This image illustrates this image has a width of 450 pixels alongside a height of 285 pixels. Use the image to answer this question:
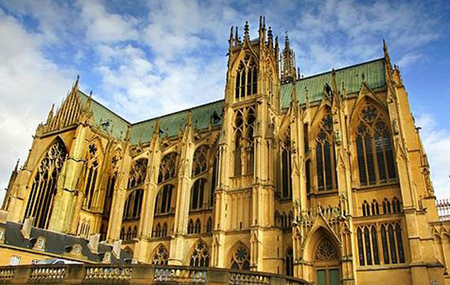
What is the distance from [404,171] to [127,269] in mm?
23050

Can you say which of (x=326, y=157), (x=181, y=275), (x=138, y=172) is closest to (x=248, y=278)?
(x=181, y=275)

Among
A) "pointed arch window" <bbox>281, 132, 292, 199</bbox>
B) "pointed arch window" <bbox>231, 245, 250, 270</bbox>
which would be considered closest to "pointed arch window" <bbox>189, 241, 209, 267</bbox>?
"pointed arch window" <bbox>231, 245, 250, 270</bbox>

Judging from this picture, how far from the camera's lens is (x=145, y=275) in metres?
16.8

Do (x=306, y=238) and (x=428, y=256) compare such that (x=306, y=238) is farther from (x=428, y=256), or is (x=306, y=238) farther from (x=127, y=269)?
(x=127, y=269)

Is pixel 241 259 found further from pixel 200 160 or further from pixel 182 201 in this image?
pixel 200 160

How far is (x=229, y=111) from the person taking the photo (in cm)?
4253

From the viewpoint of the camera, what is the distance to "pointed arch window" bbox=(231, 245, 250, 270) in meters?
34.8

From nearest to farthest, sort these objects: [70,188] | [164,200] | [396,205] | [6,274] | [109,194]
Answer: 1. [6,274]
2. [396,205]
3. [70,188]
4. [164,200]
5. [109,194]

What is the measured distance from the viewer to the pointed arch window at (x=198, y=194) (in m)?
43.3

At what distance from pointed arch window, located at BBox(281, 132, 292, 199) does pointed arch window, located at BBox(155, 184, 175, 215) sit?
1286 cm

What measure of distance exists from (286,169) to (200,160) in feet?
36.2

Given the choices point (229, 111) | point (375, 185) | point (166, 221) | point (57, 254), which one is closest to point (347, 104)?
point (375, 185)

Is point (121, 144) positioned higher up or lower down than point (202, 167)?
higher up

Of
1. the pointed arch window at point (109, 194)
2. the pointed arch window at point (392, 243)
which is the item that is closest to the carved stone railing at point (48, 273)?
the pointed arch window at point (392, 243)
